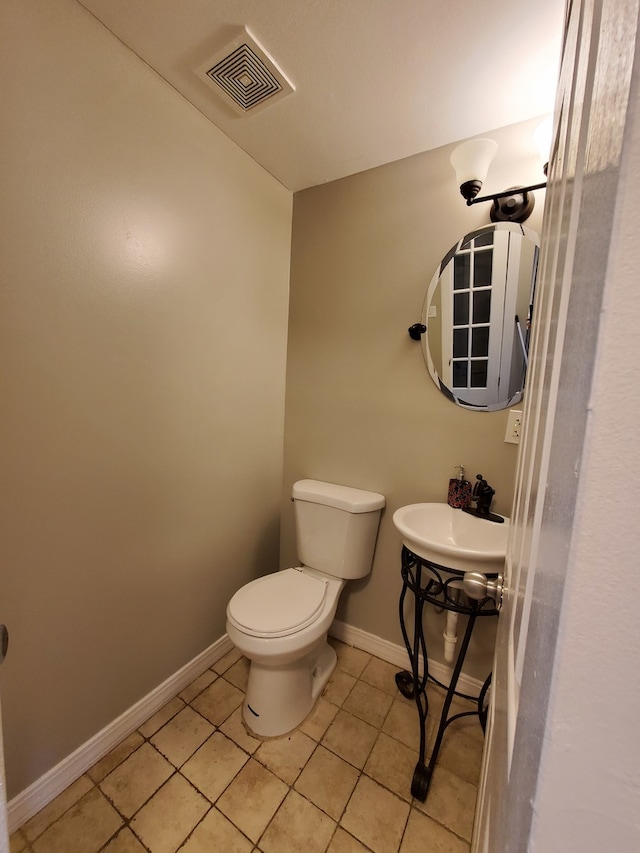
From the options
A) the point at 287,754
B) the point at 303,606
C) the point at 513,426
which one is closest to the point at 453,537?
the point at 513,426

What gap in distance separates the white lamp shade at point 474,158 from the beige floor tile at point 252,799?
2.18 m

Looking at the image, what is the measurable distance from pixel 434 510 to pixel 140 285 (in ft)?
4.54

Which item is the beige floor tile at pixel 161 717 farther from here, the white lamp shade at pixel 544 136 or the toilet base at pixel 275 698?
the white lamp shade at pixel 544 136

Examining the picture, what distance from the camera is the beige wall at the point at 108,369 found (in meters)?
0.91

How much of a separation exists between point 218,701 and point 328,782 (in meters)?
0.53

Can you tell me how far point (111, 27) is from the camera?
0.99m

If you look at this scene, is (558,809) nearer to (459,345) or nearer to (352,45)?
(459,345)

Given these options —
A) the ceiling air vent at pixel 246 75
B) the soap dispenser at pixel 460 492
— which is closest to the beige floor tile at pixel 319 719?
the soap dispenser at pixel 460 492

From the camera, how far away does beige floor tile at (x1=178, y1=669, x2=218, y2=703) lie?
141cm

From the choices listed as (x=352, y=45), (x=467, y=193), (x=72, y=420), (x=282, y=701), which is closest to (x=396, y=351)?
(x=467, y=193)

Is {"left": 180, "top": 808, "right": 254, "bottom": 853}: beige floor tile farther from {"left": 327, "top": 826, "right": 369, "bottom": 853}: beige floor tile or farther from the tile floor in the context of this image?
{"left": 327, "top": 826, "right": 369, "bottom": 853}: beige floor tile

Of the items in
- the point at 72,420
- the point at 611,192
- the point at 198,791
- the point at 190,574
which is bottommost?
the point at 198,791

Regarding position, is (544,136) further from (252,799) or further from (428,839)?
(252,799)

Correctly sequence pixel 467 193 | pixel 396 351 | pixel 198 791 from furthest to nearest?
pixel 396 351 < pixel 467 193 < pixel 198 791
